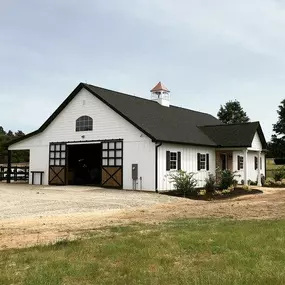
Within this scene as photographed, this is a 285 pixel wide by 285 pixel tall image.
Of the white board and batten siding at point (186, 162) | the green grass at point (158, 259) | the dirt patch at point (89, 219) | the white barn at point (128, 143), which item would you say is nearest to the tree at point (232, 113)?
the white barn at point (128, 143)

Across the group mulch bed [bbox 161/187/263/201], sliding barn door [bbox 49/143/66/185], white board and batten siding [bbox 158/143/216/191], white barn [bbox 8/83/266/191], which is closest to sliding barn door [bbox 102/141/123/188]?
white barn [bbox 8/83/266/191]

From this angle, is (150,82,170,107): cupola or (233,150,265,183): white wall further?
(150,82,170,107): cupola

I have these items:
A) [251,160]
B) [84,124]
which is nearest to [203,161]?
[251,160]

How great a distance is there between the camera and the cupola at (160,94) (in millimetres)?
29250

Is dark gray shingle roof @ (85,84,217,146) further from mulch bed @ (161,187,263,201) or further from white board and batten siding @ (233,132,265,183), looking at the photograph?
white board and batten siding @ (233,132,265,183)

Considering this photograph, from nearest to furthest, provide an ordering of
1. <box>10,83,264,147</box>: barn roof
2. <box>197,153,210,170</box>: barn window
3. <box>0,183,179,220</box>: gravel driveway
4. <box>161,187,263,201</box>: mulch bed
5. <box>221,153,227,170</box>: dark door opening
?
<box>0,183,179,220</box>: gravel driveway < <box>161,187,263,201</box>: mulch bed < <box>10,83,264,147</box>: barn roof < <box>197,153,210,170</box>: barn window < <box>221,153,227,170</box>: dark door opening

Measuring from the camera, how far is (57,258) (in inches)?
251

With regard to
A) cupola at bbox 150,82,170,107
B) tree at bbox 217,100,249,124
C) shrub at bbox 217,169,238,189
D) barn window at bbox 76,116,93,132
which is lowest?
shrub at bbox 217,169,238,189

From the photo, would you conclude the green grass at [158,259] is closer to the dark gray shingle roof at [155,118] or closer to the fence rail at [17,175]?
the dark gray shingle roof at [155,118]

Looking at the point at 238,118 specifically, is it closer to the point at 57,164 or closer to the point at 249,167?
the point at 249,167

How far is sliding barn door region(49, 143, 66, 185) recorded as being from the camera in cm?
2448

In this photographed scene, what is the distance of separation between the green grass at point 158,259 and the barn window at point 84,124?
15.1 meters

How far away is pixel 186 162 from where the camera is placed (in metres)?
22.9

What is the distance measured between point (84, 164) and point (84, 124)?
4489 mm
